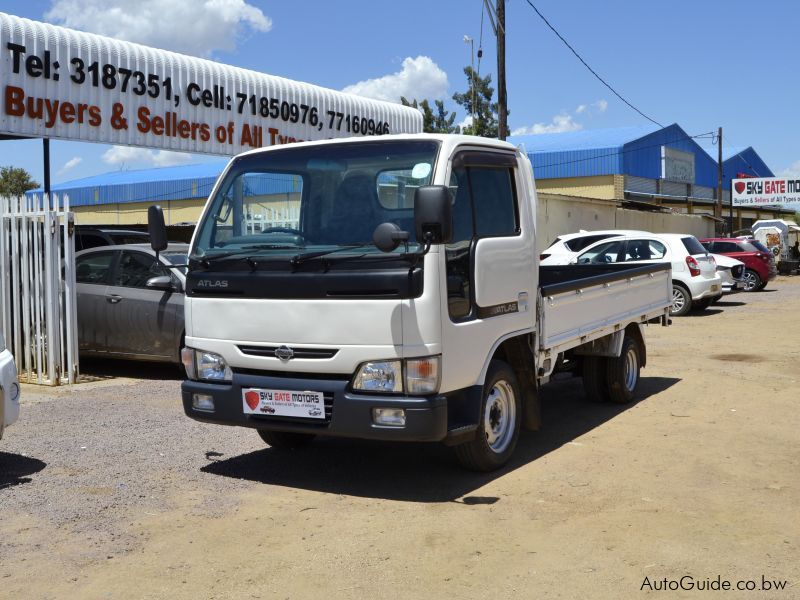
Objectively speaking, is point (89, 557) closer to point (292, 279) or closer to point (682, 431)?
point (292, 279)

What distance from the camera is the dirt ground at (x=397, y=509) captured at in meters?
4.48

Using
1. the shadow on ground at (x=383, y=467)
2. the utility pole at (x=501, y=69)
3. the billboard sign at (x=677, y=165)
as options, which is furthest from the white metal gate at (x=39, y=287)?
the billboard sign at (x=677, y=165)

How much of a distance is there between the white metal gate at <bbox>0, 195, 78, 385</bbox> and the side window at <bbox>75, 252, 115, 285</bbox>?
83 cm

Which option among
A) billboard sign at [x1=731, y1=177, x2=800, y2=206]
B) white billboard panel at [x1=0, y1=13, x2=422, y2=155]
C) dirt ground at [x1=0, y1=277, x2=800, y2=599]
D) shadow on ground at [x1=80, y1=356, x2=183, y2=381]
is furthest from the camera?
billboard sign at [x1=731, y1=177, x2=800, y2=206]

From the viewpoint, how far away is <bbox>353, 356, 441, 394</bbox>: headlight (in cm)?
557

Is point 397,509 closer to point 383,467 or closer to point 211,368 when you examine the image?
point 383,467

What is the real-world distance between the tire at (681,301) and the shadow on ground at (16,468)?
47.0 feet

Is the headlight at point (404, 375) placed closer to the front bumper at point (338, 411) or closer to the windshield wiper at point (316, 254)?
the front bumper at point (338, 411)

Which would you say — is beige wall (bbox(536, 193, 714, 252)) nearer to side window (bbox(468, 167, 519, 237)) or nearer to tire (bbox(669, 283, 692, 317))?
tire (bbox(669, 283, 692, 317))

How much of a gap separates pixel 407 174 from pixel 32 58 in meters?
8.09

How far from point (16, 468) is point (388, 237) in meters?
3.41

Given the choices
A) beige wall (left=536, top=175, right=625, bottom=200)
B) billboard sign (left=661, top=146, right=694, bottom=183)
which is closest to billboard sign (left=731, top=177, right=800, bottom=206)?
billboard sign (left=661, top=146, right=694, bottom=183)

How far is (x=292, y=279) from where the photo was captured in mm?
5766

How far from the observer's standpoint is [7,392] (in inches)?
252
